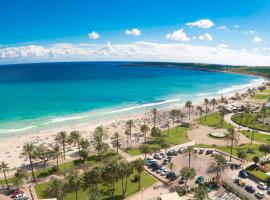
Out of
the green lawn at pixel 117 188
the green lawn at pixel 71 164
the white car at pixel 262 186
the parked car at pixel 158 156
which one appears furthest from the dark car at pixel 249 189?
the green lawn at pixel 71 164

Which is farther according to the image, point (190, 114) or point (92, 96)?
point (92, 96)

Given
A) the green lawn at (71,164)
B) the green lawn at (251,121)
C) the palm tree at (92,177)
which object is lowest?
the green lawn at (71,164)

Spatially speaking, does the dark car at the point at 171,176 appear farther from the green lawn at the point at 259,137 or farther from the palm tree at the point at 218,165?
the green lawn at the point at 259,137

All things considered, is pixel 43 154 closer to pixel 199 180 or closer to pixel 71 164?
pixel 71 164

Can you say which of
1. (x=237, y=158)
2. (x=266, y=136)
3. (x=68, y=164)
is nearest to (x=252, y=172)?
(x=237, y=158)

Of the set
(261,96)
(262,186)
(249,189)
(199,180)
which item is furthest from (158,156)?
(261,96)

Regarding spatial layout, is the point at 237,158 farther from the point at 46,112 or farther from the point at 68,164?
the point at 46,112
